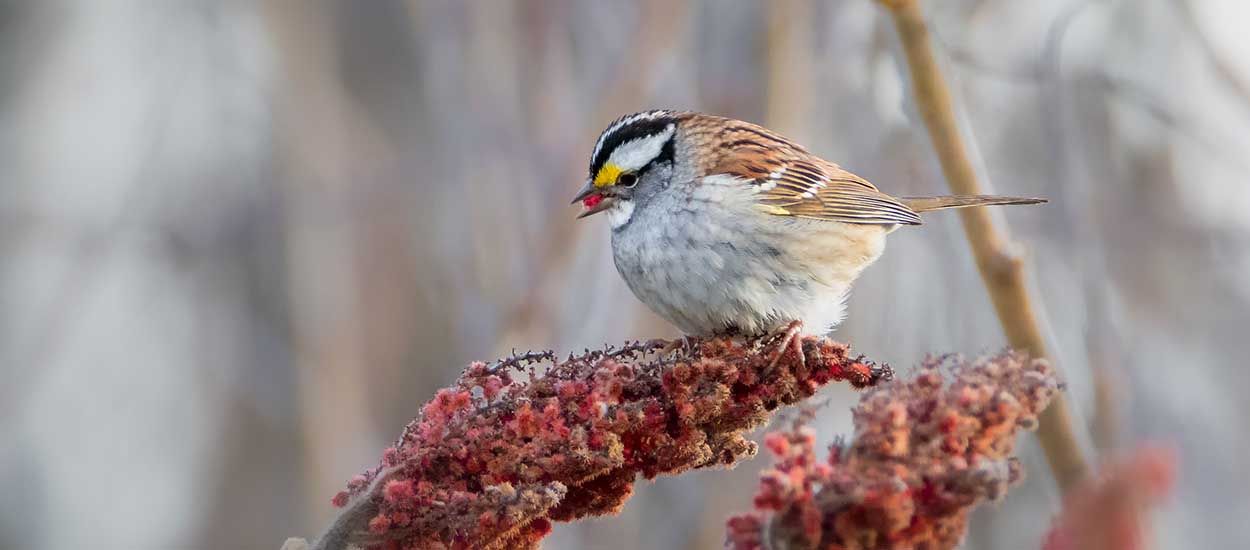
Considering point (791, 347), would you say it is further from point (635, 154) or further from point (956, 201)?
point (635, 154)

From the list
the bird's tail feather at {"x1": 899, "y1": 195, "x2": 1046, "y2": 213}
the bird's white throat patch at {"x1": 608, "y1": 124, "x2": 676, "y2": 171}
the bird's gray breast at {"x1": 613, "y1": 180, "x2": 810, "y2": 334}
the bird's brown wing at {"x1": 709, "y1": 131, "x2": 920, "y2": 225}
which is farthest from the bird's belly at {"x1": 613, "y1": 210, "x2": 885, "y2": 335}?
the bird's tail feather at {"x1": 899, "y1": 195, "x2": 1046, "y2": 213}

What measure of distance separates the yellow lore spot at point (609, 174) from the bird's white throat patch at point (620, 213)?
0.08 meters

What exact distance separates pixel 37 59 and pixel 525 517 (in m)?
7.00

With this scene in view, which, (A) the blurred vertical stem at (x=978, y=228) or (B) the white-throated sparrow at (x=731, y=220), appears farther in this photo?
(B) the white-throated sparrow at (x=731, y=220)

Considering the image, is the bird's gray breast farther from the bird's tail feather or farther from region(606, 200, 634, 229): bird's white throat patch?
the bird's tail feather

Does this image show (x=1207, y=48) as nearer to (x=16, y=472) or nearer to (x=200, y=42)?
(x=200, y=42)

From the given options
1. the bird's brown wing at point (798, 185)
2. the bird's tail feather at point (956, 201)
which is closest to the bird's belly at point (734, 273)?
the bird's brown wing at point (798, 185)

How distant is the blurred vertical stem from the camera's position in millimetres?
2803

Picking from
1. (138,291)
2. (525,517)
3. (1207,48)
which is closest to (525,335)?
(1207,48)

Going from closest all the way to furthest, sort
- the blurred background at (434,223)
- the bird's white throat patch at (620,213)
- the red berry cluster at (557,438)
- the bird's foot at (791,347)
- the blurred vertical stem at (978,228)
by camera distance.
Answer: the red berry cluster at (557,438) < the blurred vertical stem at (978,228) < the bird's foot at (791,347) < the bird's white throat patch at (620,213) < the blurred background at (434,223)

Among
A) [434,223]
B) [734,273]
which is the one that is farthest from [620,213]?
[434,223]

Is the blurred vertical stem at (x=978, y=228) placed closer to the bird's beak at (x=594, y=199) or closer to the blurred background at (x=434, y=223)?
the blurred background at (x=434, y=223)

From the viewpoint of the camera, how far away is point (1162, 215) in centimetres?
735

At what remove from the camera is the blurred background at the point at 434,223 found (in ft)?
19.9
